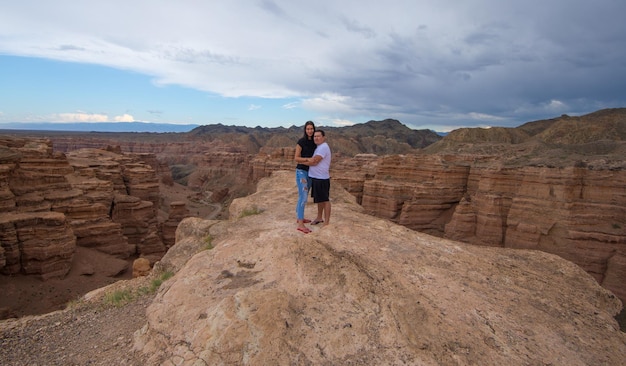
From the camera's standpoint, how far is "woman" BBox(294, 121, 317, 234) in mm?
6531

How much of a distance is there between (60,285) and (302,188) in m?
15.6

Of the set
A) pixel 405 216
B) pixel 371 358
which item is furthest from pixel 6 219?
pixel 405 216

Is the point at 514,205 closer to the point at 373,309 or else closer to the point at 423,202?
the point at 423,202

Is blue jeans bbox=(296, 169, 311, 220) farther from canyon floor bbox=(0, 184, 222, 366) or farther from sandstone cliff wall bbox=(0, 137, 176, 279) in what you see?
sandstone cliff wall bbox=(0, 137, 176, 279)

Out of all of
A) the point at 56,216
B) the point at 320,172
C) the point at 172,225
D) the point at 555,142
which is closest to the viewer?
the point at 320,172

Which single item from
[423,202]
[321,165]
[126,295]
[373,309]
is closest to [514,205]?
[423,202]

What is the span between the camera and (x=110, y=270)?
18594 mm

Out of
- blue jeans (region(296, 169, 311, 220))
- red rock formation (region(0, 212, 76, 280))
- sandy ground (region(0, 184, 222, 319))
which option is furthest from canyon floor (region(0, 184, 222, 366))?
red rock formation (region(0, 212, 76, 280))

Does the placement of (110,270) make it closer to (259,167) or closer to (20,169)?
(20,169)

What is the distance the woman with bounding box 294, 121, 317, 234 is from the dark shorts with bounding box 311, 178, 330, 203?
0.21m

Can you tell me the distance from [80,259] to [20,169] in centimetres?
584

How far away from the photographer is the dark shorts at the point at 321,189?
6465 mm

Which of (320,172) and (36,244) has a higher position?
(320,172)

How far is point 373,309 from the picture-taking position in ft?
12.2
